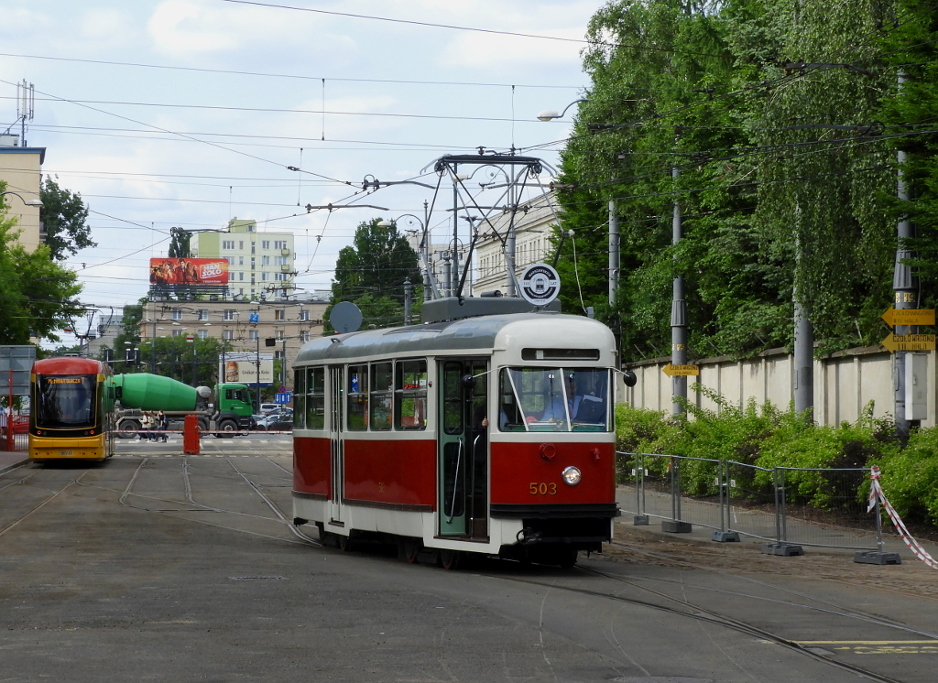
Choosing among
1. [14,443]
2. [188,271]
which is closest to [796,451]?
[14,443]

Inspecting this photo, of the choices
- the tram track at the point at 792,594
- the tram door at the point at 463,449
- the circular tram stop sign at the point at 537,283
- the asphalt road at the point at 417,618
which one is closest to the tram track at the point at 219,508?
the asphalt road at the point at 417,618

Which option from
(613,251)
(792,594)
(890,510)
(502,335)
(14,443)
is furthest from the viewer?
(14,443)

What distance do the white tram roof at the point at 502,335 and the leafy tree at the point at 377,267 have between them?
8087cm

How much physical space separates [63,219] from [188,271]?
134 feet

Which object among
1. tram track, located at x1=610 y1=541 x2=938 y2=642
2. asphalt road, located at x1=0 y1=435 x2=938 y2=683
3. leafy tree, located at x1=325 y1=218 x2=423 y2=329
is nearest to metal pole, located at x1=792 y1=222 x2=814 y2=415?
asphalt road, located at x1=0 y1=435 x2=938 y2=683

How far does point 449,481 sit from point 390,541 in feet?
6.47

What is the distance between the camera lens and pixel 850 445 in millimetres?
21297

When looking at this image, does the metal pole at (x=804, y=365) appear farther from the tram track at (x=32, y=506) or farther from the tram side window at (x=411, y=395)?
the tram track at (x=32, y=506)

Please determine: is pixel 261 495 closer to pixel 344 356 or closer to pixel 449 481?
pixel 344 356

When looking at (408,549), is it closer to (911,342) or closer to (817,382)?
(911,342)

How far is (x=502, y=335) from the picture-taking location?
14977 millimetres

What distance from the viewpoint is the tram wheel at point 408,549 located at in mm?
16141

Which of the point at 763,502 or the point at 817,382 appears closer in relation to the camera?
the point at 763,502

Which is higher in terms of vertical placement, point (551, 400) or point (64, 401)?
point (64, 401)
